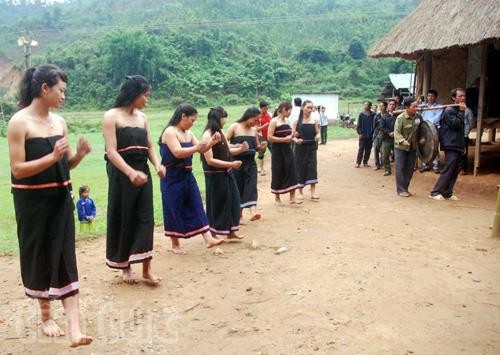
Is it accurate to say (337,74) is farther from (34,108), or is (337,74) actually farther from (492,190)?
(34,108)

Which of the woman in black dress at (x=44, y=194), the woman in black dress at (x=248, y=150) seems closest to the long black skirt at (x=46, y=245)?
the woman in black dress at (x=44, y=194)

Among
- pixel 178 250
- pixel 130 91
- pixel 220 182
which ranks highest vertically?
pixel 130 91

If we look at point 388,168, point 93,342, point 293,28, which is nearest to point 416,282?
point 93,342

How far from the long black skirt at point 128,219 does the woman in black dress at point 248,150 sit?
2241 mm

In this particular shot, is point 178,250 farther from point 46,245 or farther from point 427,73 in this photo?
point 427,73

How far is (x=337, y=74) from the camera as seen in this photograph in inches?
1916

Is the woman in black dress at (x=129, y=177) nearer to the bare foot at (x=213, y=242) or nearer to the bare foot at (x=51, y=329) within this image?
the bare foot at (x=51, y=329)

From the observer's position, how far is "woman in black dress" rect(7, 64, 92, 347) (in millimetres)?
3365

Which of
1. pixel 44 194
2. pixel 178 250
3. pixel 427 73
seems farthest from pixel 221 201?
pixel 427 73

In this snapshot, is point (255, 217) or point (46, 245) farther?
point (255, 217)

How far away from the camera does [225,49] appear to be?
55.9 m

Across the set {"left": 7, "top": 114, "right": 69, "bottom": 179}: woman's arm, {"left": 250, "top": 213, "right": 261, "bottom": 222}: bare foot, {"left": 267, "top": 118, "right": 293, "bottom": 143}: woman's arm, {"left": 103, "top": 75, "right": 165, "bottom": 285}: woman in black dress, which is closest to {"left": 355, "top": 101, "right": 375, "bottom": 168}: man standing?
{"left": 267, "top": 118, "right": 293, "bottom": 143}: woman's arm

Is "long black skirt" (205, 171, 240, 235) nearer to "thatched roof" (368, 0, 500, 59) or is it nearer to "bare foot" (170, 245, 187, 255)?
"bare foot" (170, 245, 187, 255)

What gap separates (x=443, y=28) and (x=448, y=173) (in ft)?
12.4
